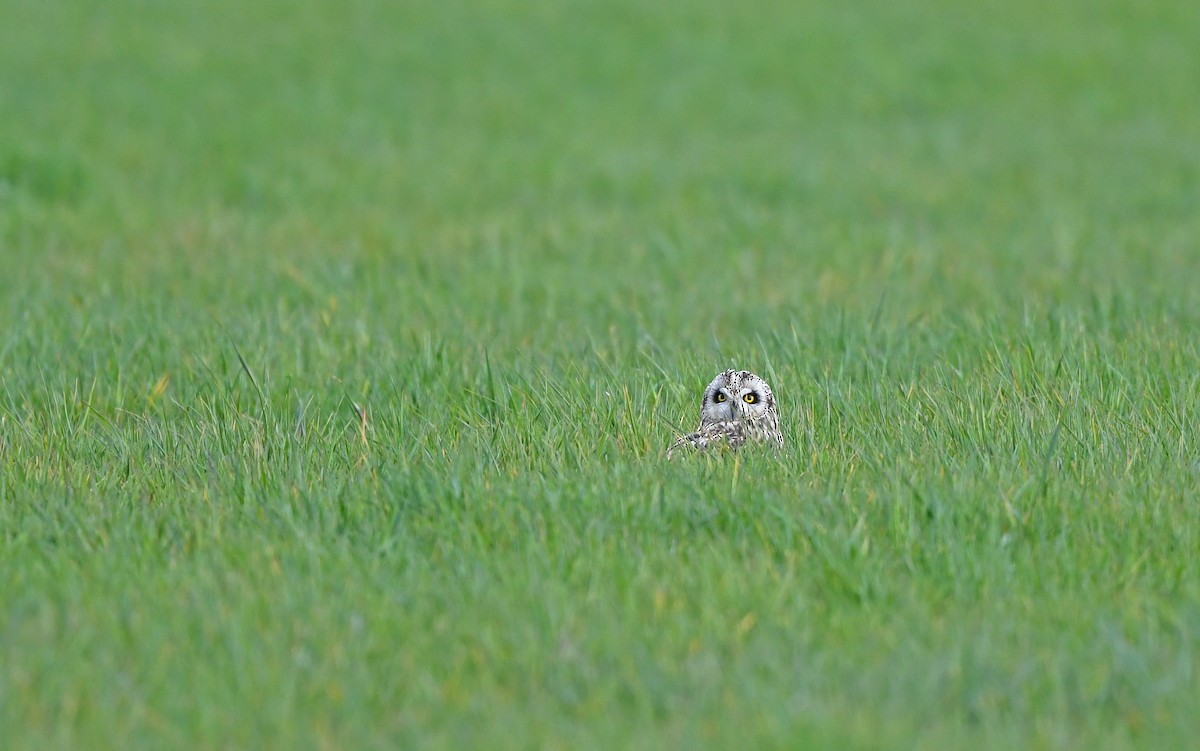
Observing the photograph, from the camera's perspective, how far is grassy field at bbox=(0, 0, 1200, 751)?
10.1ft

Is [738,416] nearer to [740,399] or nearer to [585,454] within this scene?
[740,399]

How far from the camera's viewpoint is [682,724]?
9.69 ft

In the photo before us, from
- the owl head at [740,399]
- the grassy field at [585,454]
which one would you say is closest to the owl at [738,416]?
the owl head at [740,399]

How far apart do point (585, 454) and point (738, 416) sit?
0.50 m

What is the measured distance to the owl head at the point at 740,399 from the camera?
174 inches

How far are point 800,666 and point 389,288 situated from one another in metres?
4.50

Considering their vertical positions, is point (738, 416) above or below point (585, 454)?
above

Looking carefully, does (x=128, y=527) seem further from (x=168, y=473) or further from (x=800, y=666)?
(x=800, y=666)

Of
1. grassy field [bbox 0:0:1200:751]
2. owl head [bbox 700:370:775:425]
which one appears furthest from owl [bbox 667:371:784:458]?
grassy field [bbox 0:0:1200:751]

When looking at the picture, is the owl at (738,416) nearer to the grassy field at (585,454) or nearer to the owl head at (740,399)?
the owl head at (740,399)

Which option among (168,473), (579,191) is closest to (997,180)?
(579,191)

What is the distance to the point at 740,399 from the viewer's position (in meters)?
4.43

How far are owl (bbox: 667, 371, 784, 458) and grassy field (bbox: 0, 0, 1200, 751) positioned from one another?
0.14 metres

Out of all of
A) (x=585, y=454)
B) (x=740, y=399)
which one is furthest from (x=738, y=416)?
(x=585, y=454)
